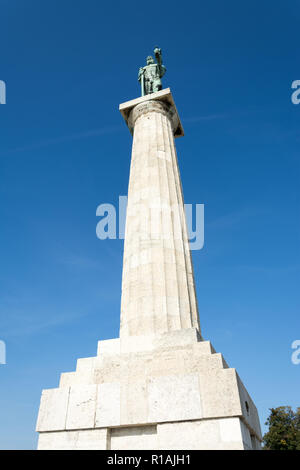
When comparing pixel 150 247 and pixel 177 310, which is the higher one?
pixel 150 247

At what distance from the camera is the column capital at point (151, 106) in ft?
67.6

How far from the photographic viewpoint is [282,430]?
181ft

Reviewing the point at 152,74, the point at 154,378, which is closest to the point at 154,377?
the point at 154,378

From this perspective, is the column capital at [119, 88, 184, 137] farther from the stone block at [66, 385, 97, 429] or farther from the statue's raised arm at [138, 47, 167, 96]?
the stone block at [66, 385, 97, 429]

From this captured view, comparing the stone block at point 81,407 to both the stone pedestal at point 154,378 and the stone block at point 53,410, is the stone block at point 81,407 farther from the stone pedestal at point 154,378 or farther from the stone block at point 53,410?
the stone block at point 53,410

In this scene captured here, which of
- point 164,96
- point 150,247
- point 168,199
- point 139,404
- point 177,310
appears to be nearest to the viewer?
point 139,404

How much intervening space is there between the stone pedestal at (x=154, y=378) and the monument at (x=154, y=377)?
3cm

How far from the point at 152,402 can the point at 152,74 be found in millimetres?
20345

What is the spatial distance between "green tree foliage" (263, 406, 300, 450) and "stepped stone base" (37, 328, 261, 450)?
166 ft

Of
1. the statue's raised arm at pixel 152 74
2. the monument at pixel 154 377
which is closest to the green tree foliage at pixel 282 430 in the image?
the monument at pixel 154 377

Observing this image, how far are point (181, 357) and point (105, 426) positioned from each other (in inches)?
121

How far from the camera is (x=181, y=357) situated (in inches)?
443
